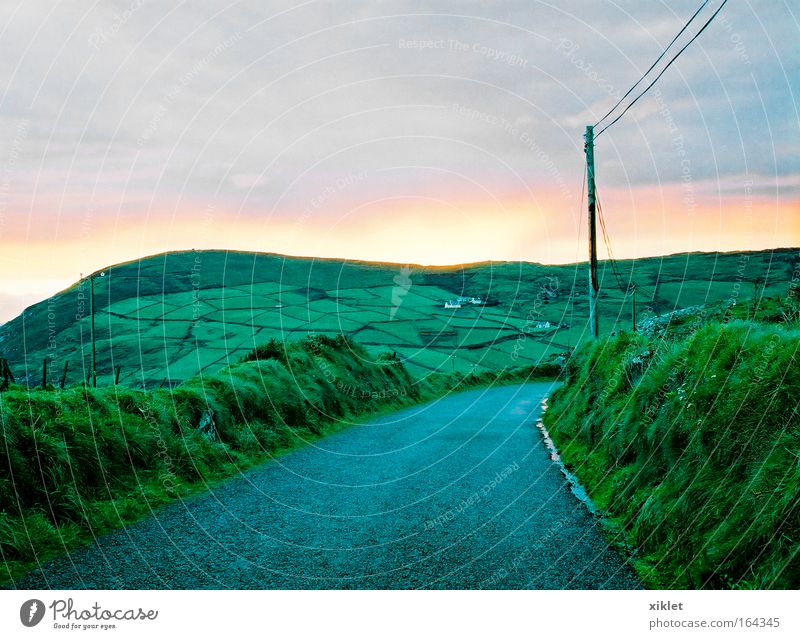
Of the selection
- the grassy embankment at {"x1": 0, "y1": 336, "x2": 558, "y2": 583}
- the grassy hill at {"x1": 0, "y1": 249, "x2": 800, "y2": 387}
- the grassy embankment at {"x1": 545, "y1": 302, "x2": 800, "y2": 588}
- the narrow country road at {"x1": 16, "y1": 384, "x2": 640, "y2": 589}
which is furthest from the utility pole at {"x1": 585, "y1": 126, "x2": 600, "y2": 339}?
the grassy hill at {"x1": 0, "y1": 249, "x2": 800, "y2": 387}

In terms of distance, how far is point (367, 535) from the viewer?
23.8 feet

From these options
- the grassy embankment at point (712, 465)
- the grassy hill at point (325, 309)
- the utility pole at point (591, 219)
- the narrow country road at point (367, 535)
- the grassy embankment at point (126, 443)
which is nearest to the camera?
the grassy embankment at point (712, 465)

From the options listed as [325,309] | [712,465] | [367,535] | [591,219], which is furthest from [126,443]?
[325,309]

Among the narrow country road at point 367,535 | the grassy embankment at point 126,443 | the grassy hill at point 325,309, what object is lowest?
the narrow country road at point 367,535

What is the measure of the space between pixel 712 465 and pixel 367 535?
3.84 metres

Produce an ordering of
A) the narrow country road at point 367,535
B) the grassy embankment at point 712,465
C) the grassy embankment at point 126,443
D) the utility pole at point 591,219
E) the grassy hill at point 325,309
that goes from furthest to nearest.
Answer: the grassy hill at point 325,309 → the utility pole at point 591,219 → the grassy embankment at point 126,443 → the narrow country road at point 367,535 → the grassy embankment at point 712,465

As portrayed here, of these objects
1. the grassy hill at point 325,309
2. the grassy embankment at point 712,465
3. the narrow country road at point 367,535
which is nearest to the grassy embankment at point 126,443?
the narrow country road at point 367,535

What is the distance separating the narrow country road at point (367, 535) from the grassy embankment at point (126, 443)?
41 centimetres

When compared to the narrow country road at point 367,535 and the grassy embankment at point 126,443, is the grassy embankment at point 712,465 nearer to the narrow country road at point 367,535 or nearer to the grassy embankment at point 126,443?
the narrow country road at point 367,535

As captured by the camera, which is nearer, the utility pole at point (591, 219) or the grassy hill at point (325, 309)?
the utility pole at point (591, 219)

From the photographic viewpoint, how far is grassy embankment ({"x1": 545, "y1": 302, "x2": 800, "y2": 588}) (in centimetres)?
496

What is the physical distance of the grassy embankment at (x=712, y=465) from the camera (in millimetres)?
4965

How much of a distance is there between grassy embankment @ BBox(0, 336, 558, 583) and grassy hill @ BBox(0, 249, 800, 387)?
23.9m

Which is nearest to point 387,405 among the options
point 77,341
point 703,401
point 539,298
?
point 703,401
